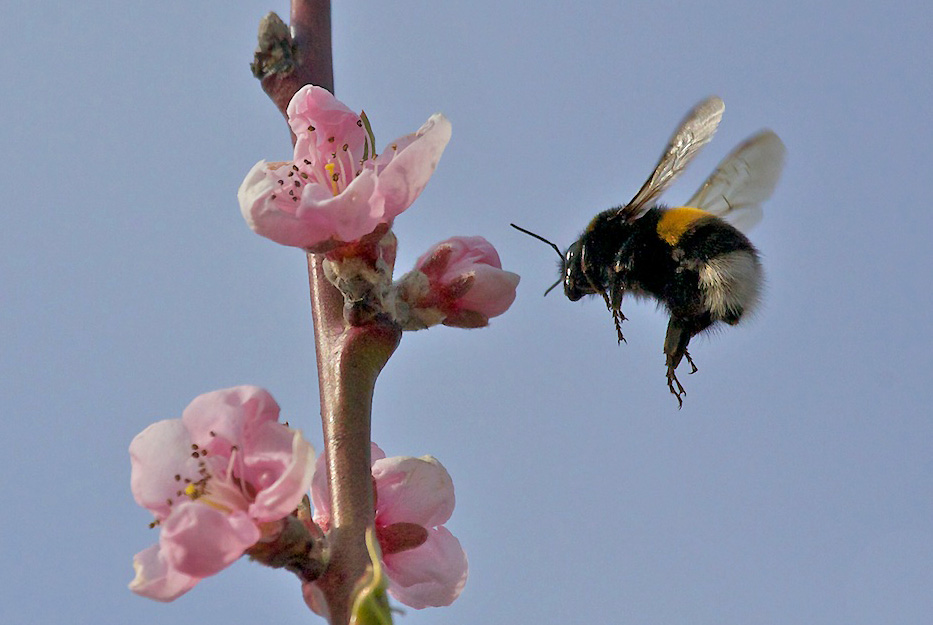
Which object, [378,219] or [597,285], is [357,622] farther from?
[597,285]

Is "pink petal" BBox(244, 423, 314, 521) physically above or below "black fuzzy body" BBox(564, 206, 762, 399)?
below

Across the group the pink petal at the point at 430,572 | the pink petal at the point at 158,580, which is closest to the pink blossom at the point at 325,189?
the pink petal at the point at 158,580

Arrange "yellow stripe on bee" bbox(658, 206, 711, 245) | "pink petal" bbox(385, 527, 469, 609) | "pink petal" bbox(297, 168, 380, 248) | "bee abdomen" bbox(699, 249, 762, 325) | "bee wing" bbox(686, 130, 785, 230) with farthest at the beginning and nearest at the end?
"bee wing" bbox(686, 130, 785, 230) < "yellow stripe on bee" bbox(658, 206, 711, 245) < "bee abdomen" bbox(699, 249, 762, 325) < "pink petal" bbox(385, 527, 469, 609) < "pink petal" bbox(297, 168, 380, 248)

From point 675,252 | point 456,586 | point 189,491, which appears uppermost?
point 675,252

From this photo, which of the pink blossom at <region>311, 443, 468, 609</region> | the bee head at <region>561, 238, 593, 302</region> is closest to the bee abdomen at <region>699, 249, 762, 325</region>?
the bee head at <region>561, 238, 593, 302</region>

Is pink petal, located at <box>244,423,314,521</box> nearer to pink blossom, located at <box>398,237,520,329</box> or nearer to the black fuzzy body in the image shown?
pink blossom, located at <box>398,237,520,329</box>

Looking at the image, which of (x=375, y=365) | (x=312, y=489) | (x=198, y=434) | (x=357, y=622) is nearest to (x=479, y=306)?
(x=375, y=365)
